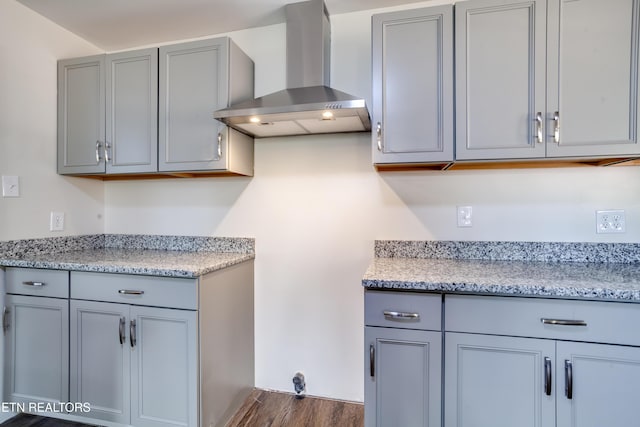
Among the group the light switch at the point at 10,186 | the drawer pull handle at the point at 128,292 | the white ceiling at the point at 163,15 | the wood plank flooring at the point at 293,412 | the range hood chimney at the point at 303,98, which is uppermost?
the white ceiling at the point at 163,15

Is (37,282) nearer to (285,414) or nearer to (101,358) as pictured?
(101,358)

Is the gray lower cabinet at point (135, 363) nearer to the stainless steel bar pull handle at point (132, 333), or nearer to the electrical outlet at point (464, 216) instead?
the stainless steel bar pull handle at point (132, 333)

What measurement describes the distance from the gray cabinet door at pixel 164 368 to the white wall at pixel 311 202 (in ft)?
2.00

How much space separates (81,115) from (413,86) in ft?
6.61

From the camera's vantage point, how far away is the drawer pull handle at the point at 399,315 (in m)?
1.26

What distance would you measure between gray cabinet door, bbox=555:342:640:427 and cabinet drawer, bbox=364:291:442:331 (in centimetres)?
45

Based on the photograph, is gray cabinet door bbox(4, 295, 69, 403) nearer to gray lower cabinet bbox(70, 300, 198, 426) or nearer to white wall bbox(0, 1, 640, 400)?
gray lower cabinet bbox(70, 300, 198, 426)

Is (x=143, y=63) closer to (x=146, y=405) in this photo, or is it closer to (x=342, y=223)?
(x=342, y=223)

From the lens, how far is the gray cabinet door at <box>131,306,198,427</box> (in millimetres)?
1500

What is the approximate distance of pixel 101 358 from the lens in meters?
1.61

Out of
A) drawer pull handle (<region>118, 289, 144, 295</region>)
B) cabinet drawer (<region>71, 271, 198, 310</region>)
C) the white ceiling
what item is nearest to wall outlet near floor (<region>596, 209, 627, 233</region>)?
the white ceiling

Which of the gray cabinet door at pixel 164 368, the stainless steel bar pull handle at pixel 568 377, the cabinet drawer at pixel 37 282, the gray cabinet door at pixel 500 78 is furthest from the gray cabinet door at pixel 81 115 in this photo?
the stainless steel bar pull handle at pixel 568 377

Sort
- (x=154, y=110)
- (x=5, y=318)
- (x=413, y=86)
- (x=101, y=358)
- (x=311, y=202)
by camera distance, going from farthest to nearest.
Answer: (x=311, y=202)
(x=154, y=110)
(x=5, y=318)
(x=101, y=358)
(x=413, y=86)

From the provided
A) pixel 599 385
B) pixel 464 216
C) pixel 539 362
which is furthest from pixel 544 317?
pixel 464 216
